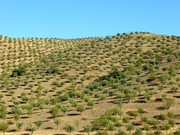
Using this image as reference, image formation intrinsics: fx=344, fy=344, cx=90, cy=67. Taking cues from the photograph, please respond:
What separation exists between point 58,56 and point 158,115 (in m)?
55.1

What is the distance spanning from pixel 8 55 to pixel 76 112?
5682 cm

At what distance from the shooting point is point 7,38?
122 metres

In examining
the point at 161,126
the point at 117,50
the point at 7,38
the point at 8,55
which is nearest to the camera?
the point at 161,126

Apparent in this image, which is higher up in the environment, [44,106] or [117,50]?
[117,50]

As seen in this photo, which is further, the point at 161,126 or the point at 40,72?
the point at 40,72

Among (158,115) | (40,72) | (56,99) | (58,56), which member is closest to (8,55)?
(58,56)

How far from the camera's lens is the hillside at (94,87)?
36.0 m

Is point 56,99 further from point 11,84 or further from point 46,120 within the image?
point 11,84

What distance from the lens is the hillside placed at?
118 ft

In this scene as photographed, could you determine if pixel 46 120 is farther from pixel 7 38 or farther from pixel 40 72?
pixel 7 38

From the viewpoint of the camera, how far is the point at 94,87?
56.1 metres

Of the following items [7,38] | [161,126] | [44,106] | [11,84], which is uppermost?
[7,38]

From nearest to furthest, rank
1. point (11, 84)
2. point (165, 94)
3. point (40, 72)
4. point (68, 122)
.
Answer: point (68, 122) → point (165, 94) → point (11, 84) → point (40, 72)

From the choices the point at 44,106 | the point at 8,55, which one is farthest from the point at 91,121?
the point at 8,55
